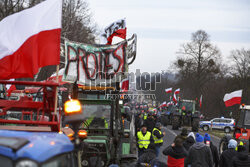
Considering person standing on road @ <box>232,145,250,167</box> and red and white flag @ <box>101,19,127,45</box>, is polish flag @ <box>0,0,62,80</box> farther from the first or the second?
red and white flag @ <box>101,19,127,45</box>

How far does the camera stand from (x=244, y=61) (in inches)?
3115

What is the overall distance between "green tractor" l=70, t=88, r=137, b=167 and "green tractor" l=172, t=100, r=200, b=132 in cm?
2791

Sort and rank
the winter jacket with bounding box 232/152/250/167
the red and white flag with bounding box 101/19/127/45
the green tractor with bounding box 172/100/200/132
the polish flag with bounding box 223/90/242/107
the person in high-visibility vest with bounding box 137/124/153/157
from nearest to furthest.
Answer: the winter jacket with bounding box 232/152/250/167 → the red and white flag with bounding box 101/19/127/45 → the person in high-visibility vest with bounding box 137/124/153/157 → the polish flag with bounding box 223/90/242/107 → the green tractor with bounding box 172/100/200/132

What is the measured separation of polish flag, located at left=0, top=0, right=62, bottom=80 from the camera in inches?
267

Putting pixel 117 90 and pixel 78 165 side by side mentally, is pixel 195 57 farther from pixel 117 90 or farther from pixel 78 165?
pixel 78 165

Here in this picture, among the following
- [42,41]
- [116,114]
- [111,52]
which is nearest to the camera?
[42,41]

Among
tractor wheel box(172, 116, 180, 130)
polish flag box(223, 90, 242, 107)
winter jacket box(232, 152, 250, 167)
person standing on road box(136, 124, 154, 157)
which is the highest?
polish flag box(223, 90, 242, 107)

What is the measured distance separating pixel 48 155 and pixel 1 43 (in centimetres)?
373

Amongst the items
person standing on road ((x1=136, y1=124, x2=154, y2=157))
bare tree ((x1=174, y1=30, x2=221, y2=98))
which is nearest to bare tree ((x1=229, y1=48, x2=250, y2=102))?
bare tree ((x1=174, y1=30, x2=221, y2=98))

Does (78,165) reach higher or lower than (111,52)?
lower

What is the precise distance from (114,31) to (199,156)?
4.89 meters

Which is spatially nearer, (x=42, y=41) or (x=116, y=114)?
(x=42, y=41)

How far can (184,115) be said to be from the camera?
42000mm

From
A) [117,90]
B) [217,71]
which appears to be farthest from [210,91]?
[117,90]
